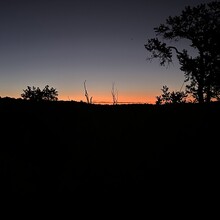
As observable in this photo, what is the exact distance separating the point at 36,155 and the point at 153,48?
21968 millimetres

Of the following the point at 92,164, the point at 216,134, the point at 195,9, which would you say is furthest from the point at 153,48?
the point at 92,164

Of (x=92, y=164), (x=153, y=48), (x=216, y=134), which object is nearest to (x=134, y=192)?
(x=92, y=164)

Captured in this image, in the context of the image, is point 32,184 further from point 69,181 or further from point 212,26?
point 212,26

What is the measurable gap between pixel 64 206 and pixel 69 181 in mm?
546

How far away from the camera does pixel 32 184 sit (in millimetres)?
5855

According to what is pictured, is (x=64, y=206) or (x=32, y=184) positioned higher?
(x=32, y=184)

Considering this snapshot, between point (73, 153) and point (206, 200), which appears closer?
point (206, 200)

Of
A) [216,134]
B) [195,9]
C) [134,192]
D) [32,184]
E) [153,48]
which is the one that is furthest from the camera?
[153,48]

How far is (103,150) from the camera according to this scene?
22.6ft

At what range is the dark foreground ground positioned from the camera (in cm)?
616

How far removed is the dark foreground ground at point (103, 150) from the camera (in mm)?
6156

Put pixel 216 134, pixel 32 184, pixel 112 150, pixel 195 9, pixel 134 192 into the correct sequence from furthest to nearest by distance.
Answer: pixel 195 9
pixel 216 134
pixel 112 150
pixel 134 192
pixel 32 184

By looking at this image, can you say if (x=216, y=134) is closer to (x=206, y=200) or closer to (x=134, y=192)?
(x=206, y=200)

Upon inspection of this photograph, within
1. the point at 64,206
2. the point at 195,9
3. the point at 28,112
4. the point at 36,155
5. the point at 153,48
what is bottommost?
the point at 64,206
